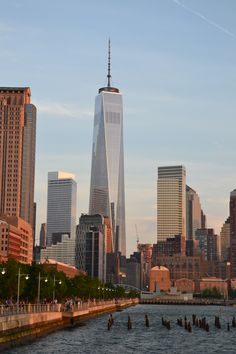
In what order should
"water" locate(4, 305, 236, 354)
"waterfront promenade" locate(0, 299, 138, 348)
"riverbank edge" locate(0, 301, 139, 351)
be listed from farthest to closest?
1. "water" locate(4, 305, 236, 354)
2. "waterfront promenade" locate(0, 299, 138, 348)
3. "riverbank edge" locate(0, 301, 139, 351)

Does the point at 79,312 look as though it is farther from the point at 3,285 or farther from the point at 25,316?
the point at 25,316

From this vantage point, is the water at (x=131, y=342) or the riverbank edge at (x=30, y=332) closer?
the riverbank edge at (x=30, y=332)

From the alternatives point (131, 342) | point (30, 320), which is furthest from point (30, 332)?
point (131, 342)

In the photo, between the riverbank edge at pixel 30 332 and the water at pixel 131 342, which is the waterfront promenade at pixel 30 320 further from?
the water at pixel 131 342

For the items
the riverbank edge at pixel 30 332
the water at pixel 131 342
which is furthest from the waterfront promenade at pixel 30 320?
the water at pixel 131 342

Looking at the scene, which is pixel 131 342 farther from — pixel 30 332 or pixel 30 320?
pixel 30 332

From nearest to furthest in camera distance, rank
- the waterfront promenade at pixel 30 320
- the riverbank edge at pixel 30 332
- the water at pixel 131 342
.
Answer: the riverbank edge at pixel 30 332 → the waterfront promenade at pixel 30 320 → the water at pixel 131 342

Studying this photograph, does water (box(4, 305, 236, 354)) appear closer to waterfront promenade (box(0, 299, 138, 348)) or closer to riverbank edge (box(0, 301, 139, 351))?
riverbank edge (box(0, 301, 139, 351))

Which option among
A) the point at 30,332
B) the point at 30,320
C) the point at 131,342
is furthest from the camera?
the point at 131,342

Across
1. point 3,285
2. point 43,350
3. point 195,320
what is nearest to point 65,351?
point 43,350

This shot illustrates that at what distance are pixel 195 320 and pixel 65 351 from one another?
82383 millimetres

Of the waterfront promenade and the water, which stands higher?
the waterfront promenade

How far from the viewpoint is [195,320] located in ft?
584

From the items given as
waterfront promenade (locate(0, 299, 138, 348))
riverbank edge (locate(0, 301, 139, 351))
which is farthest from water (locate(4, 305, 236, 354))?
waterfront promenade (locate(0, 299, 138, 348))
